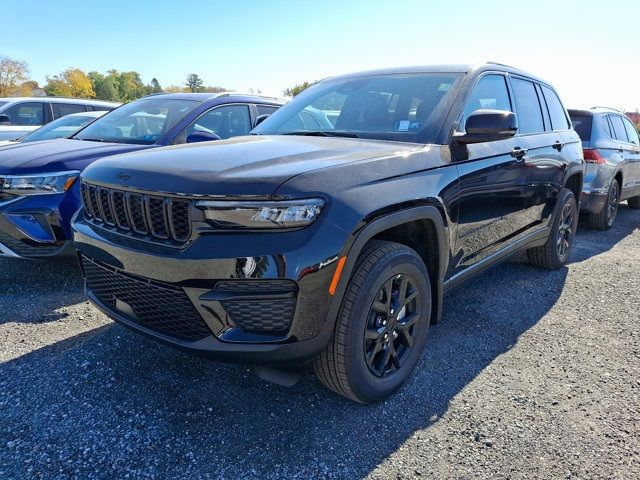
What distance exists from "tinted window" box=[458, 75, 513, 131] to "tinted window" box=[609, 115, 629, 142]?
4.60 metres

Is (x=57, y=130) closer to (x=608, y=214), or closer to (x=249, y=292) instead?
(x=249, y=292)

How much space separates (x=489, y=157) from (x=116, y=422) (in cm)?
268

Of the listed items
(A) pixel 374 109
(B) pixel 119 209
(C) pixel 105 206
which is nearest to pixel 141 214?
(B) pixel 119 209

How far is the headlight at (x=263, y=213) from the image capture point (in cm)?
195

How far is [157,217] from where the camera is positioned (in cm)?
213

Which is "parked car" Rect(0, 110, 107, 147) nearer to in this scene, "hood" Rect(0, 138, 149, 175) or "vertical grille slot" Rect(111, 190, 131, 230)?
"hood" Rect(0, 138, 149, 175)

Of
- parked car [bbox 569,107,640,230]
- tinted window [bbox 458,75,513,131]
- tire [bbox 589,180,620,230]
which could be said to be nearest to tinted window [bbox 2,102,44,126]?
tinted window [bbox 458,75,513,131]

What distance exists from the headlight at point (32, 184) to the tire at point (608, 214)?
677cm

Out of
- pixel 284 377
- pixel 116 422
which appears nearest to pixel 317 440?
pixel 284 377

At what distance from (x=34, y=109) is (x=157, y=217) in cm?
956

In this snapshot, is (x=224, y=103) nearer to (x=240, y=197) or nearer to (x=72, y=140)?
(x=72, y=140)

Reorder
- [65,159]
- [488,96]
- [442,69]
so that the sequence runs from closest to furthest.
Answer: [442,69]
[488,96]
[65,159]

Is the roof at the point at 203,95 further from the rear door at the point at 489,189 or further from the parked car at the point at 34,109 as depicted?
the parked car at the point at 34,109

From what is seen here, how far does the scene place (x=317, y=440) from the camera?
7.29ft
